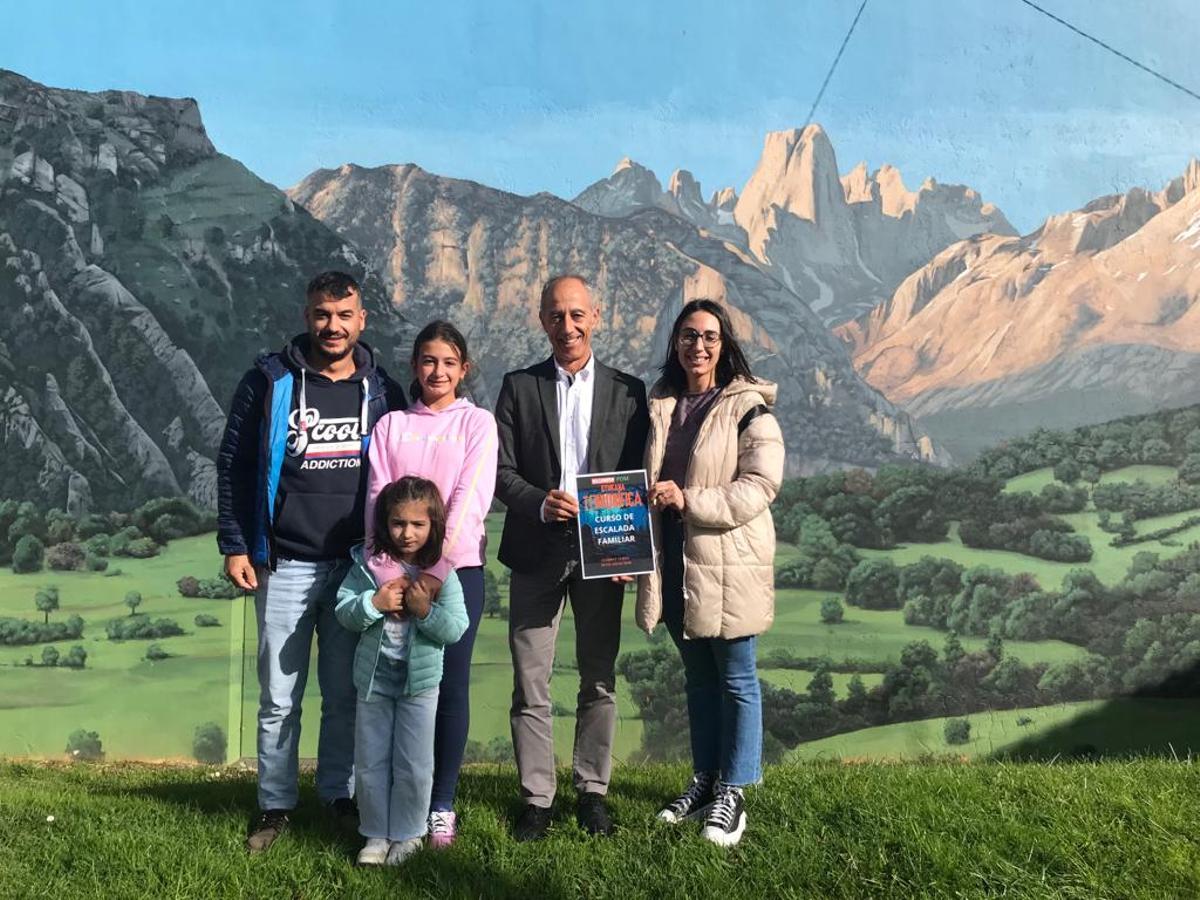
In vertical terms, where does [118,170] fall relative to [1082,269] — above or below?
above

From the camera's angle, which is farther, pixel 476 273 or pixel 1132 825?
pixel 476 273

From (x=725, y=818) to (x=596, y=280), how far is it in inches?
148

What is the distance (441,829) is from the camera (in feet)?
10.6

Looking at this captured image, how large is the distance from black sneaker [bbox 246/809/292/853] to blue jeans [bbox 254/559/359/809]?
32mm

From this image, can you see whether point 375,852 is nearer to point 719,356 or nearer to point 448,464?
point 448,464

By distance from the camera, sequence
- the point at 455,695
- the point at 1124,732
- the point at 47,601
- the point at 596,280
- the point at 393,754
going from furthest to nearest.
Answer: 1. the point at 596,280
2. the point at 47,601
3. the point at 1124,732
4. the point at 455,695
5. the point at 393,754

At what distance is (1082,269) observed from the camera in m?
6.18

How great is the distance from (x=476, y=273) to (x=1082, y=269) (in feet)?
11.8

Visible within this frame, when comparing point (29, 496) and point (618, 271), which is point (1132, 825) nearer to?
point (618, 271)

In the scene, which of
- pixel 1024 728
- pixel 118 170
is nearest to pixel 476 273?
pixel 118 170

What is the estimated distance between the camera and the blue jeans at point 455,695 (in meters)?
3.17

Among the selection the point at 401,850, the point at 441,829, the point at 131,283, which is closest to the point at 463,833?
the point at 441,829

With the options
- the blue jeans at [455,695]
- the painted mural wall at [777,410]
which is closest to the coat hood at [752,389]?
the blue jeans at [455,695]

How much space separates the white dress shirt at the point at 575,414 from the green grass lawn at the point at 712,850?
1.21 metres
